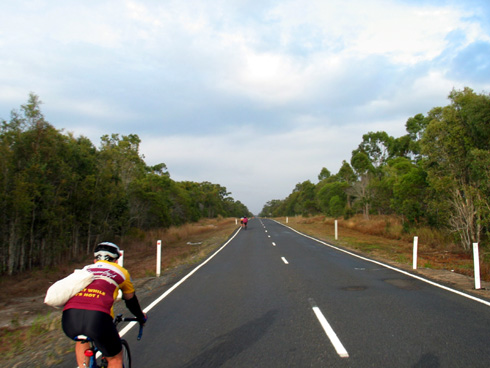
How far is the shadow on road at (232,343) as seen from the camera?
4.39 meters

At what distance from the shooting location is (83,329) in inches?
110

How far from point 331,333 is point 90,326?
3.83m

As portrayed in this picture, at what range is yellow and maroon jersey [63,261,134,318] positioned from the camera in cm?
286

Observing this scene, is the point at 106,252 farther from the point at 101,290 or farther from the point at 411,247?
the point at 411,247

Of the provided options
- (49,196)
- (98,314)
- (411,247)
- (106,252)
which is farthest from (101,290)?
(411,247)

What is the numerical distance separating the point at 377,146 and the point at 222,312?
223ft

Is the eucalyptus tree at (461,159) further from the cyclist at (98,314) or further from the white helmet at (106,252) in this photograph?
the cyclist at (98,314)

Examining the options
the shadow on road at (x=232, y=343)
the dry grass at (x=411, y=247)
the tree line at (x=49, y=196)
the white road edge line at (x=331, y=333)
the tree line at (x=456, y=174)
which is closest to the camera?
the shadow on road at (x=232, y=343)

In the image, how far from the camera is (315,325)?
5.77 meters

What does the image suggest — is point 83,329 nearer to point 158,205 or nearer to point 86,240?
point 86,240

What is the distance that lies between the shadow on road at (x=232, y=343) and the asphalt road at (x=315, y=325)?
0.01 meters

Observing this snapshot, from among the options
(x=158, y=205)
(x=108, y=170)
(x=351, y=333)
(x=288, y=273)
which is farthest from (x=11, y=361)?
(x=158, y=205)

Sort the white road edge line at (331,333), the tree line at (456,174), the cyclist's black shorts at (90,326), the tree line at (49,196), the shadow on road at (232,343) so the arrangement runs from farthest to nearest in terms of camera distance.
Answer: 1. the tree line at (456,174)
2. the tree line at (49,196)
3. the white road edge line at (331,333)
4. the shadow on road at (232,343)
5. the cyclist's black shorts at (90,326)

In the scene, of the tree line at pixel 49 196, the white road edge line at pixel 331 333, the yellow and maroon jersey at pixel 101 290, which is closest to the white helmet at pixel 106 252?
the yellow and maroon jersey at pixel 101 290
